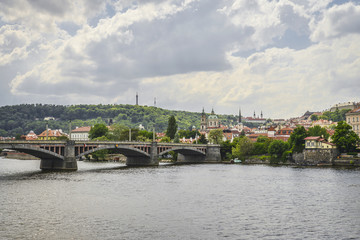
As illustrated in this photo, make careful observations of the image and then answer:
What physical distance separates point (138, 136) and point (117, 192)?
10196 centimetres

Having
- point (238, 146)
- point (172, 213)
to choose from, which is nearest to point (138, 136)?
point (238, 146)

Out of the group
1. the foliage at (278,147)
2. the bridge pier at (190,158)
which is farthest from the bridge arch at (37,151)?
the foliage at (278,147)

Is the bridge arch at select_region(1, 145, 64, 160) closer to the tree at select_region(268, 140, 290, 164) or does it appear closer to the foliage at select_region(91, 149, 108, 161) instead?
the foliage at select_region(91, 149, 108, 161)

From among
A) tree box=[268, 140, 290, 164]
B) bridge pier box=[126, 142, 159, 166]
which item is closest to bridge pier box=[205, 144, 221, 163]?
tree box=[268, 140, 290, 164]

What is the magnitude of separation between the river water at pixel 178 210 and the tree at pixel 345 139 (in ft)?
139

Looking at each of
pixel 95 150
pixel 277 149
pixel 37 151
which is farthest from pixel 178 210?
pixel 277 149

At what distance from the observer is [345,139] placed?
10331 centimetres

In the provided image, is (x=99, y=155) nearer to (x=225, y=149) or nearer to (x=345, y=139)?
(x=225, y=149)

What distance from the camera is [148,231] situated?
107 ft

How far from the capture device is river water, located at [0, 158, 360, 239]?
1272 inches

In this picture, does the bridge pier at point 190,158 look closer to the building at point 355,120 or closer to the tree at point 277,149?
the tree at point 277,149

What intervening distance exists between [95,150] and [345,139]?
59576 mm

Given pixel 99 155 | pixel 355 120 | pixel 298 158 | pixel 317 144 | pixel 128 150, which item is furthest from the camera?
pixel 99 155

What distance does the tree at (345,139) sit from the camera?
339 feet
